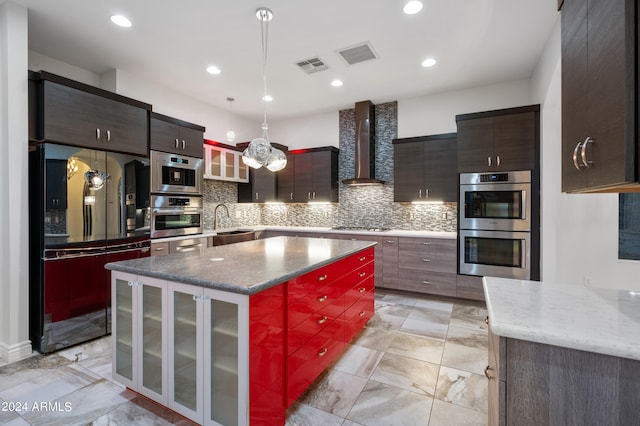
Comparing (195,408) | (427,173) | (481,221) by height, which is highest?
(427,173)

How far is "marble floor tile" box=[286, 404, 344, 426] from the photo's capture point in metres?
1.81

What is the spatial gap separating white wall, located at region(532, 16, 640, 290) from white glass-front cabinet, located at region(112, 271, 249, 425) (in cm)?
318

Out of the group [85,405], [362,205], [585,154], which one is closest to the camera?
[585,154]

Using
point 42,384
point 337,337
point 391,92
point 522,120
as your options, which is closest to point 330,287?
point 337,337

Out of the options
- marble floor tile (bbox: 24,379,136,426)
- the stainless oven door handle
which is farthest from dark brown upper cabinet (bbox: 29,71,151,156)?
marble floor tile (bbox: 24,379,136,426)

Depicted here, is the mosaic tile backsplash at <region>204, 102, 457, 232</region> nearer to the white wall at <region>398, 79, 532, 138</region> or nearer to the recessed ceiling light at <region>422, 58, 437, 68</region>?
the white wall at <region>398, 79, 532, 138</region>

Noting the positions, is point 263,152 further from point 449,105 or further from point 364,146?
point 449,105

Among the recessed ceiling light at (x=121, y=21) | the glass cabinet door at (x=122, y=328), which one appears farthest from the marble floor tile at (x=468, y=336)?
the recessed ceiling light at (x=121, y=21)

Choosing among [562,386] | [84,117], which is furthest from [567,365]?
[84,117]

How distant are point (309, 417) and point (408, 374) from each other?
891 mm

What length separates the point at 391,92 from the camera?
4566 millimetres

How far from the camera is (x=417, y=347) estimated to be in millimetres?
2785

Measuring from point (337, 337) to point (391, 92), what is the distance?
3.68 metres

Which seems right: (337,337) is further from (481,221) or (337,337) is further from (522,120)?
(522,120)
